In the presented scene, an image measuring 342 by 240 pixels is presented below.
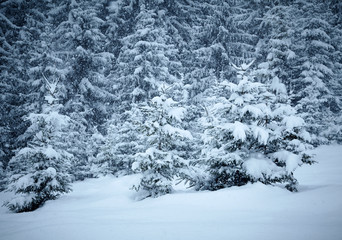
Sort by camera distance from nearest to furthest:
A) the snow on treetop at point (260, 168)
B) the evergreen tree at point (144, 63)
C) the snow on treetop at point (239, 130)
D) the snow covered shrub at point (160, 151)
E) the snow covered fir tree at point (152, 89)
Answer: the snow on treetop at point (239, 130)
the snow on treetop at point (260, 168)
the snow covered shrub at point (160, 151)
the snow covered fir tree at point (152, 89)
the evergreen tree at point (144, 63)

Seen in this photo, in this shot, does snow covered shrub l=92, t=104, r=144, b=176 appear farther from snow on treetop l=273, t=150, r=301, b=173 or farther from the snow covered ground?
snow on treetop l=273, t=150, r=301, b=173

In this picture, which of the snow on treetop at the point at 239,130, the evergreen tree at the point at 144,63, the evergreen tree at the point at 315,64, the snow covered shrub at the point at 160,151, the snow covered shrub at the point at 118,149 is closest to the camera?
the snow on treetop at the point at 239,130

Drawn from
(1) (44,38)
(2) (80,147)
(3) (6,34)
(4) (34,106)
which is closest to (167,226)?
(2) (80,147)

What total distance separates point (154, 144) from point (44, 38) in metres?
15.3

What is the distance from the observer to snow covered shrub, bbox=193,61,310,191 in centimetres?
686

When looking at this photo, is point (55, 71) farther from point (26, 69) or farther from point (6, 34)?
Result: point (6, 34)

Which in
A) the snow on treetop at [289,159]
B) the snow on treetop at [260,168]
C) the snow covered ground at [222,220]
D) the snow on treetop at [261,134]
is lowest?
the snow covered ground at [222,220]

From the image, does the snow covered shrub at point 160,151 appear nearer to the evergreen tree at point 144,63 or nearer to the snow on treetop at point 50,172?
the snow on treetop at point 50,172

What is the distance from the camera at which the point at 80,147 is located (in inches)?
664

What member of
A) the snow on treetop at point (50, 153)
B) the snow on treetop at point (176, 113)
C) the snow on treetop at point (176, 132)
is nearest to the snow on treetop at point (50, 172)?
the snow on treetop at point (50, 153)

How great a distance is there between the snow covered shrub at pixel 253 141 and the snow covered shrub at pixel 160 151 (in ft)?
3.39

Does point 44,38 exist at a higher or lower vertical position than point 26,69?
higher

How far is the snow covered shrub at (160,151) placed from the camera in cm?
773

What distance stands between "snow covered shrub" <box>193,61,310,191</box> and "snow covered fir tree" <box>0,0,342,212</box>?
0.16 ft
